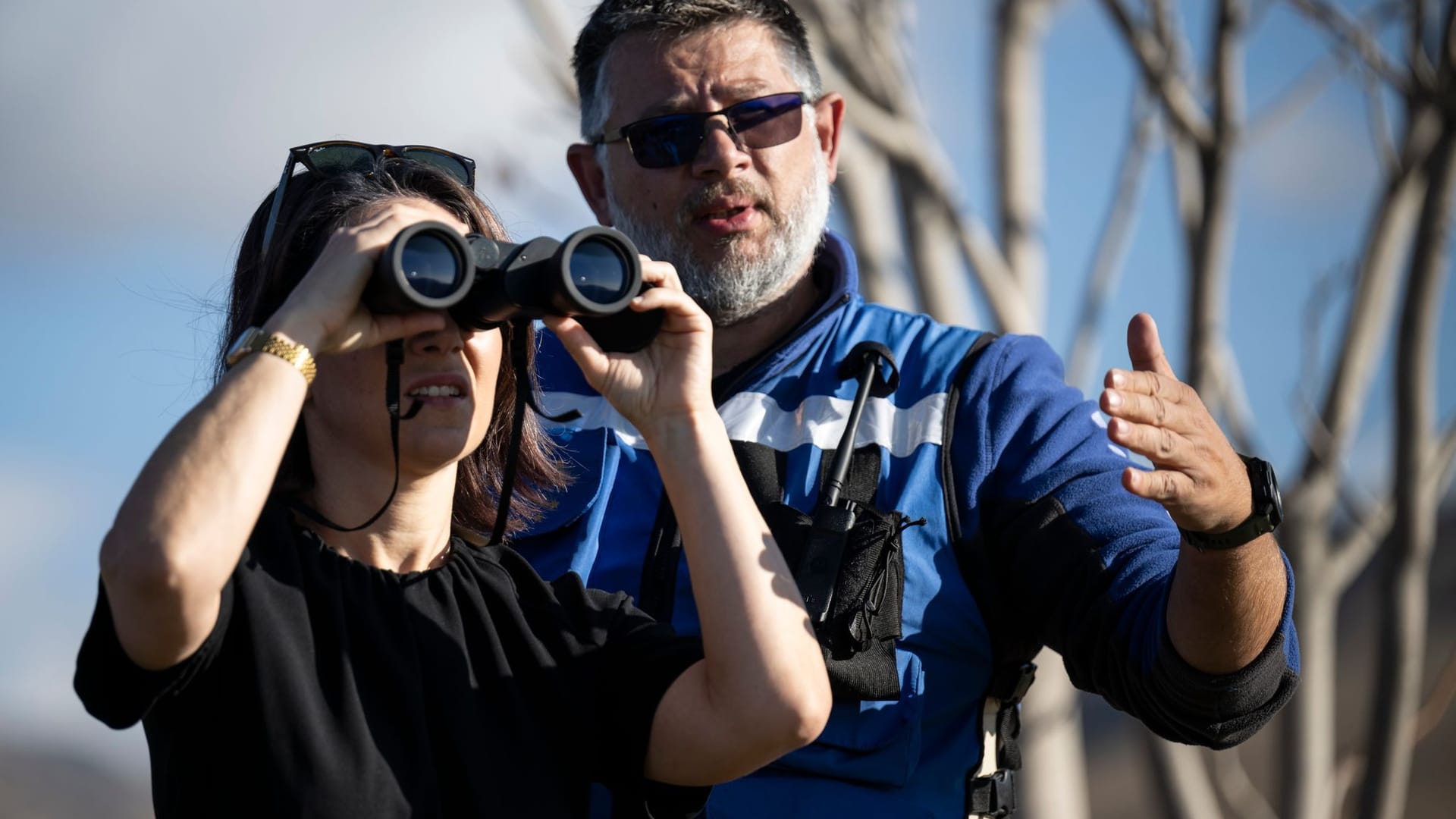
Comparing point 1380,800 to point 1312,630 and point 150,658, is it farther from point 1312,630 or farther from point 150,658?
point 150,658

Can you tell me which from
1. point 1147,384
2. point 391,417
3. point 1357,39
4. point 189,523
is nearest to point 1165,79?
point 1357,39

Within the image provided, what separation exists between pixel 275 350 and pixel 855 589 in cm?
137

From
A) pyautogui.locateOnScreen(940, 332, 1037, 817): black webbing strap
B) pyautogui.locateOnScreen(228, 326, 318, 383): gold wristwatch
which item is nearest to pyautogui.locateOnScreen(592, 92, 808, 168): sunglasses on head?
pyautogui.locateOnScreen(940, 332, 1037, 817): black webbing strap

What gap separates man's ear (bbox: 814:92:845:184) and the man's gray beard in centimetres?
33

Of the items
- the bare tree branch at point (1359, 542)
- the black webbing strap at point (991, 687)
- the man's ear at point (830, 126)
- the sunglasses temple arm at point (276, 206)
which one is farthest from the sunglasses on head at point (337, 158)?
the bare tree branch at point (1359, 542)

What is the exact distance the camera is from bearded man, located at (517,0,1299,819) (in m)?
2.80

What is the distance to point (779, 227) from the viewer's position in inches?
154

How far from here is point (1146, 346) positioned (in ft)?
8.64

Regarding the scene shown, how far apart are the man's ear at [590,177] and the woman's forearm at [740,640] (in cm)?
211

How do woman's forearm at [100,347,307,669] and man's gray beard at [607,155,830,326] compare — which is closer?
woman's forearm at [100,347,307,669]

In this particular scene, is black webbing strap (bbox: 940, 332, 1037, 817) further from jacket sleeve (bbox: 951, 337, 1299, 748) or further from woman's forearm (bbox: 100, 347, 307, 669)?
woman's forearm (bbox: 100, 347, 307, 669)

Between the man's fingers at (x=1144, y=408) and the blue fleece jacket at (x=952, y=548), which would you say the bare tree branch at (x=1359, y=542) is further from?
the man's fingers at (x=1144, y=408)

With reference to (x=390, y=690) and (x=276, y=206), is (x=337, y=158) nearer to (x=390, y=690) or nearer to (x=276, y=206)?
(x=276, y=206)

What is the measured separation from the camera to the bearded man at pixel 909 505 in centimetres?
280
